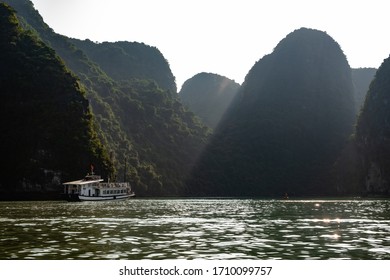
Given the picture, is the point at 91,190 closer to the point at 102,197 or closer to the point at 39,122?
the point at 102,197

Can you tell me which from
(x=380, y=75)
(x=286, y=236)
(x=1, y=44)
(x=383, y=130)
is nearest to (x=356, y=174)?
(x=383, y=130)

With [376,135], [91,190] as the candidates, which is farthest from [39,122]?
[376,135]

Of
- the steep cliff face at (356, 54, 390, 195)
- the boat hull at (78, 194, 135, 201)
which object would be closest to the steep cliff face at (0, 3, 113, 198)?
the boat hull at (78, 194, 135, 201)

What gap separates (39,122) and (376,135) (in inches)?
4522

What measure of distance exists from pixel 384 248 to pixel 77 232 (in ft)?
62.8

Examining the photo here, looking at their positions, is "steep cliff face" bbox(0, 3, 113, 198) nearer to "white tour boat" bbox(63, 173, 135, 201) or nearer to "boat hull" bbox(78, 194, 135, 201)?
"white tour boat" bbox(63, 173, 135, 201)

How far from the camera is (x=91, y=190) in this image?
4247 inches

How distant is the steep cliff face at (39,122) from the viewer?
12175 centimetres

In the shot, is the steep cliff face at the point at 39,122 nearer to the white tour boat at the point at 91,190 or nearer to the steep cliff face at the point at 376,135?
the white tour boat at the point at 91,190

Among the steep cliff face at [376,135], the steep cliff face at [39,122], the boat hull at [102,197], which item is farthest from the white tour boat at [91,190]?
the steep cliff face at [376,135]

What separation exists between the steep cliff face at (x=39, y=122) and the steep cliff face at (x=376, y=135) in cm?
8774

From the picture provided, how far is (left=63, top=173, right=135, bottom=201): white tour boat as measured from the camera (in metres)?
103

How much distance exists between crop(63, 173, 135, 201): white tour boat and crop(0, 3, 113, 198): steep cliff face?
1204cm
